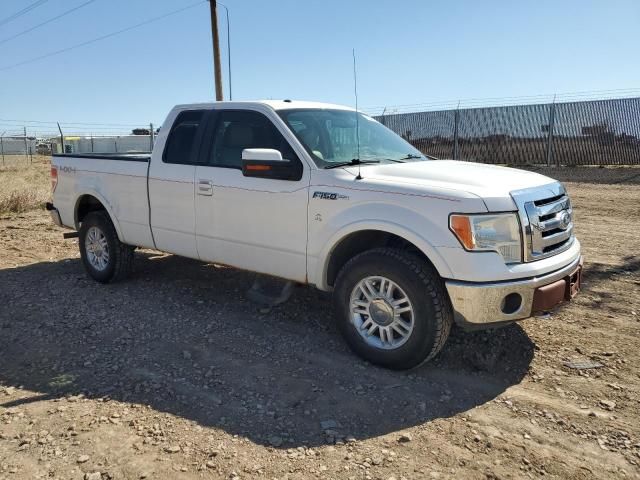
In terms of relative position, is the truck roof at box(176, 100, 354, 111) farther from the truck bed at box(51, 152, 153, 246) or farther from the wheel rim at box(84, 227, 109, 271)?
the wheel rim at box(84, 227, 109, 271)

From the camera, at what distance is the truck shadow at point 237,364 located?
345cm

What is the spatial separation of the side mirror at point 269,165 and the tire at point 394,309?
863mm

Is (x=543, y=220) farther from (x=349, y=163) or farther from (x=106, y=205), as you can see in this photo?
(x=106, y=205)

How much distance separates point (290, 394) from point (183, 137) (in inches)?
114

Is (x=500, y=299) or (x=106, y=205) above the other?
(x=106, y=205)

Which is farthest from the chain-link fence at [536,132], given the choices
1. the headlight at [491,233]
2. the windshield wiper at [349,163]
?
the headlight at [491,233]

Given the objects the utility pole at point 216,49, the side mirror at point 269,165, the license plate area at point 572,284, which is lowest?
the license plate area at point 572,284

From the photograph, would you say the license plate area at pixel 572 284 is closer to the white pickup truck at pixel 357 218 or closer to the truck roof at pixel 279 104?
the white pickup truck at pixel 357 218

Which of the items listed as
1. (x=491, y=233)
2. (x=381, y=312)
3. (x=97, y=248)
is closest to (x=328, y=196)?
(x=381, y=312)

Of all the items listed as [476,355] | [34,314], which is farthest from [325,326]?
[34,314]

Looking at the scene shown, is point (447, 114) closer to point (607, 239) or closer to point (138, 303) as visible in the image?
point (607, 239)

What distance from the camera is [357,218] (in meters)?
4.00

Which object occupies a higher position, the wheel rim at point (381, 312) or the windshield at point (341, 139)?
the windshield at point (341, 139)

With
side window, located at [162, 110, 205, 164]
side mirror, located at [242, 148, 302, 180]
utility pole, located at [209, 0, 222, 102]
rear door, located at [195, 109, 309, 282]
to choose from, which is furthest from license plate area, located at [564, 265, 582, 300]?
utility pole, located at [209, 0, 222, 102]
